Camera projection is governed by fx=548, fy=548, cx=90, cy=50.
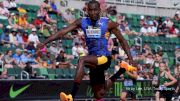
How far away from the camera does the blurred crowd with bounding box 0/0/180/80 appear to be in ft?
63.9

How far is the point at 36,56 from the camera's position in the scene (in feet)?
65.7

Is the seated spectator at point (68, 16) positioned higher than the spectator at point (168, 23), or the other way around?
the seated spectator at point (68, 16)

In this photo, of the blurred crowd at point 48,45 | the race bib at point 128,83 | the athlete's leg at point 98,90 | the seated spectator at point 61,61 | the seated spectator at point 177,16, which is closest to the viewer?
the athlete's leg at point 98,90

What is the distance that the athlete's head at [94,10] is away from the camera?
10039 millimetres

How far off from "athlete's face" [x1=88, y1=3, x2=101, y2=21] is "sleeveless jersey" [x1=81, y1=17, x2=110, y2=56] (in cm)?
11

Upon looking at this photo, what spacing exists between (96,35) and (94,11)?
0.45 metres

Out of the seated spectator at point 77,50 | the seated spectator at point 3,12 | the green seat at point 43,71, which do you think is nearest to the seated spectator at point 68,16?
the seated spectator at point 77,50

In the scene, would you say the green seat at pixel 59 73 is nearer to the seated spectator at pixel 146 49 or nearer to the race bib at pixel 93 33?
the seated spectator at pixel 146 49

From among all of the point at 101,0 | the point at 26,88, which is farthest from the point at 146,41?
the point at 26,88

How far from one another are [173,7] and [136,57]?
9495 mm

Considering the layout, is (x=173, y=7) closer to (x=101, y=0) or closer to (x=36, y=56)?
(x=101, y=0)

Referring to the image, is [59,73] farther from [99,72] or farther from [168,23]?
[168,23]

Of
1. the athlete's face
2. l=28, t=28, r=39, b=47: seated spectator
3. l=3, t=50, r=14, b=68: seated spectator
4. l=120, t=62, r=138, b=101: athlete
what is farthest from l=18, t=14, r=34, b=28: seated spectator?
the athlete's face

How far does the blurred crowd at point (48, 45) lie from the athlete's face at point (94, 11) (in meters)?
6.61
